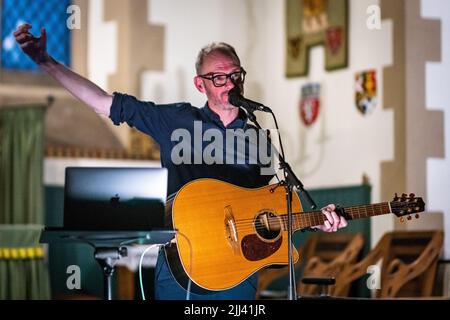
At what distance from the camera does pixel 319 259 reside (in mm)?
8594

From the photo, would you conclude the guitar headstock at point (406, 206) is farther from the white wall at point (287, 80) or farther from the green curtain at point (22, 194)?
the green curtain at point (22, 194)

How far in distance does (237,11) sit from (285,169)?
557cm

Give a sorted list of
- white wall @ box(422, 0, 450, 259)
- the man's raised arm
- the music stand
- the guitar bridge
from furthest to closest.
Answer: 1. white wall @ box(422, 0, 450, 259)
2. the guitar bridge
3. the man's raised arm
4. the music stand

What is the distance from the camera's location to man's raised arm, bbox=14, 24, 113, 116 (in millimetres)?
4605

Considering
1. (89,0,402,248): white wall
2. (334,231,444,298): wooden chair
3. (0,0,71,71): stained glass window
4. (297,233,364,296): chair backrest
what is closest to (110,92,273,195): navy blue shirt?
(334,231,444,298): wooden chair

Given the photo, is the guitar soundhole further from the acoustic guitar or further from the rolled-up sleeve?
the rolled-up sleeve

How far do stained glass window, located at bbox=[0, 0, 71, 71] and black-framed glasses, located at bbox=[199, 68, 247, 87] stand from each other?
4.60 m

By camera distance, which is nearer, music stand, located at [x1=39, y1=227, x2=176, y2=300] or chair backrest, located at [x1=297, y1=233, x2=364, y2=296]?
music stand, located at [x1=39, y1=227, x2=176, y2=300]

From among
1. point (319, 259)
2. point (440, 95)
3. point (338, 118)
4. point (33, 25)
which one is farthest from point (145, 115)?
point (33, 25)

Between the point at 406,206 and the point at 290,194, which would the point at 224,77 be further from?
the point at 406,206

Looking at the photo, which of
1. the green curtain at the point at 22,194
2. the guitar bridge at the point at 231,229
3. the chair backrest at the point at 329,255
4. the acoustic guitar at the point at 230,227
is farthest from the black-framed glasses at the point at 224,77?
the green curtain at the point at 22,194

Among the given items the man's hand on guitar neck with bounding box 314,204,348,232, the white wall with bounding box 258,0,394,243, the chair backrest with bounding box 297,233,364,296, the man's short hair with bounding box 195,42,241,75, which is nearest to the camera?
the man's hand on guitar neck with bounding box 314,204,348,232

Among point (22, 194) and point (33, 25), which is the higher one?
point (33, 25)

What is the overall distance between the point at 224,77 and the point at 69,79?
2.41ft
